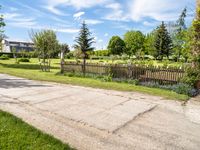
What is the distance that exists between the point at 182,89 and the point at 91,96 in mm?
4584

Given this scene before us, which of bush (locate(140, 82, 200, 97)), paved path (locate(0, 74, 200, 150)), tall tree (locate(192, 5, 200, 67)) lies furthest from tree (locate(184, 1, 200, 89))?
paved path (locate(0, 74, 200, 150))

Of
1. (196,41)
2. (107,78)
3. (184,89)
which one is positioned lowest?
(184,89)

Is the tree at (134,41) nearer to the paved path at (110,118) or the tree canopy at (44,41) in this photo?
the tree canopy at (44,41)

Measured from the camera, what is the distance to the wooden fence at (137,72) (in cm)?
1156

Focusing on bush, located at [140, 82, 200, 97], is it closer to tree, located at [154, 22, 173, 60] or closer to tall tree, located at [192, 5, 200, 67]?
tall tree, located at [192, 5, 200, 67]

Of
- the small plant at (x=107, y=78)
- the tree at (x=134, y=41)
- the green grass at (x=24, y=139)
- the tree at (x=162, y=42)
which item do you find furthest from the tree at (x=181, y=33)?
the tree at (x=134, y=41)

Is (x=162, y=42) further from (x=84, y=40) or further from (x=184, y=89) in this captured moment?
(x=184, y=89)

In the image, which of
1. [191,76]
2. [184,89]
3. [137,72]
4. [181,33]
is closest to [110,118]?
[184,89]

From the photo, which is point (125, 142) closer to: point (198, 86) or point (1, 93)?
point (1, 93)

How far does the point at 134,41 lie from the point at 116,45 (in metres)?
7.96

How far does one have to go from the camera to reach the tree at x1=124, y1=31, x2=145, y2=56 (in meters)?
73.9

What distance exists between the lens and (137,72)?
1318 centimetres

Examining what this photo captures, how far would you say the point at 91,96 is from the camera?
889 cm

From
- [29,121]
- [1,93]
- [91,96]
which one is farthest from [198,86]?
[1,93]
